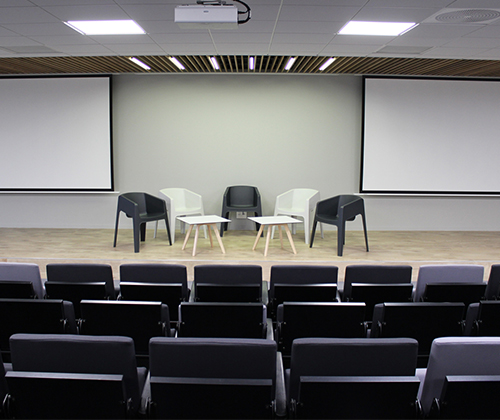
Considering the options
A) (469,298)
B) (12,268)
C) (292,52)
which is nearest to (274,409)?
(469,298)

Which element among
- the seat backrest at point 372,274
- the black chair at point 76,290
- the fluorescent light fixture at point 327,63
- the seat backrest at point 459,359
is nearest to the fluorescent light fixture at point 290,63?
the fluorescent light fixture at point 327,63

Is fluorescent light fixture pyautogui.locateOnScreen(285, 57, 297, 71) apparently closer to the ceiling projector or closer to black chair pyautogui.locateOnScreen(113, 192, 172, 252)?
the ceiling projector

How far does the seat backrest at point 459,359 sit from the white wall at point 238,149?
654 cm

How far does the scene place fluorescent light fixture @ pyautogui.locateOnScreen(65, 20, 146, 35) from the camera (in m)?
4.82

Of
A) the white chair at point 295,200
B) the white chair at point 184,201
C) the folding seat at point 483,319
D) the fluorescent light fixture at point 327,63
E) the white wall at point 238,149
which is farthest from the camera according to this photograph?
the white wall at point 238,149

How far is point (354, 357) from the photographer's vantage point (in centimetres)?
168

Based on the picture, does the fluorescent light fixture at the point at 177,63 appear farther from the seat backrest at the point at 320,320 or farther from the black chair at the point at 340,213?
the seat backrest at the point at 320,320

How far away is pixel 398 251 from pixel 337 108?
3.27 metres

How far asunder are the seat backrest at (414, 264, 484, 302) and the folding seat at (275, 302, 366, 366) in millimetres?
1095

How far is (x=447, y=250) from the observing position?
634 cm

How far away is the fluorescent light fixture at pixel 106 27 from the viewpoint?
4.82 metres

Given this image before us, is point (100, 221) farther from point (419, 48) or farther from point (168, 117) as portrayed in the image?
point (419, 48)

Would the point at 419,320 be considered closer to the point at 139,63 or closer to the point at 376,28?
the point at 376,28

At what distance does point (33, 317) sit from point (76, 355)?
883 millimetres
